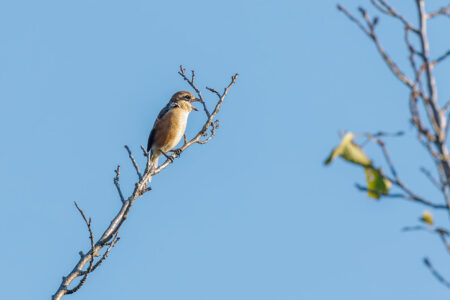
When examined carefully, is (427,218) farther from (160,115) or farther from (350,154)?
(160,115)

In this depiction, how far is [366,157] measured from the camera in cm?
259

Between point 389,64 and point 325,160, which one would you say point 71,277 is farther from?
point 389,64

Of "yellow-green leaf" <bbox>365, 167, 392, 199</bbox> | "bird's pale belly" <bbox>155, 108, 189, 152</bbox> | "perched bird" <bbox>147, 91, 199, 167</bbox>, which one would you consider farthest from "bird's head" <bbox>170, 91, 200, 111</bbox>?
"yellow-green leaf" <bbox>365, 167, 392, 199</bbox>

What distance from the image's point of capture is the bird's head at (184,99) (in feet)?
33.8

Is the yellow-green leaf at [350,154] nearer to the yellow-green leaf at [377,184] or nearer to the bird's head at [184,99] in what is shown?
the yellow-green leaf at [377,184]

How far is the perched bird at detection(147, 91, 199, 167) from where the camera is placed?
9797 mm

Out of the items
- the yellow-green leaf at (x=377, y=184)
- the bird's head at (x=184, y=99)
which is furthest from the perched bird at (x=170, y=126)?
the yellow-green leaf at (x=377, y=184)

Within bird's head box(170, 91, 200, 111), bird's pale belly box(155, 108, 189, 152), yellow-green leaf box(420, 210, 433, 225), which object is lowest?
yellow-green leaf box(420, 210, 433, 225)

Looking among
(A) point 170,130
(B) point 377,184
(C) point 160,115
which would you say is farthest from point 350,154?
(C) point 160,115

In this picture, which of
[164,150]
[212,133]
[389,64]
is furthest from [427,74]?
[164,150]

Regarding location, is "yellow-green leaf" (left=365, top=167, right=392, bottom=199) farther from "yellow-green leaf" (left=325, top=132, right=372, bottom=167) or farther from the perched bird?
the perched bird

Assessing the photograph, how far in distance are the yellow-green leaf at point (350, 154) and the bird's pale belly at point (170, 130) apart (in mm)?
7236

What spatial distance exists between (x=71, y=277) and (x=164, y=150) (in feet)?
16.0

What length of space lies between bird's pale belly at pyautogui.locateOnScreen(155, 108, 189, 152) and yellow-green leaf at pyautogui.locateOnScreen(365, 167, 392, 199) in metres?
7.15
